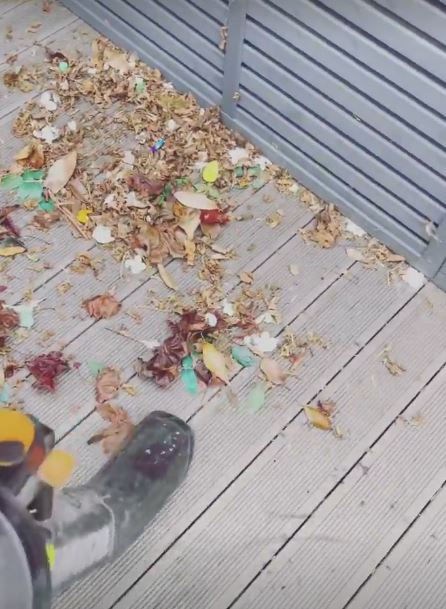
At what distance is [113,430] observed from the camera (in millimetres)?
1487

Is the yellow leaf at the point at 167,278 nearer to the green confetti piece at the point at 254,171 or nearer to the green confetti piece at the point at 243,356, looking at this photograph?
the green confetti piece at the point at 243,356

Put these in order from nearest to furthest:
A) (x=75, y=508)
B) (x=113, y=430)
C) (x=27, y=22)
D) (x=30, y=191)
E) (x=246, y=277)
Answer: (x=75, y=508) < (x=113, y=430) < (x=246, y=277) < (x=30, y=191) < (x=27, y=22)

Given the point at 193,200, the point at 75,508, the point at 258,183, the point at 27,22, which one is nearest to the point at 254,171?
the point at 258,183

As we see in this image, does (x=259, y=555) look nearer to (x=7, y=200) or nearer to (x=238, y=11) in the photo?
(x=7, y=200)

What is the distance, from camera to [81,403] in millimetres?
1513

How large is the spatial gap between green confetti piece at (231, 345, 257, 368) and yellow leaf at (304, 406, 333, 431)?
0.16 metres

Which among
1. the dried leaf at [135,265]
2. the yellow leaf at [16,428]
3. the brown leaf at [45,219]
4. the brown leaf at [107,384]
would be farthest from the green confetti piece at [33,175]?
the yellow leaf at [16,428]

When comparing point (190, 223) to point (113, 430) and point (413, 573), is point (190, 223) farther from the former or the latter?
point (413, 573)

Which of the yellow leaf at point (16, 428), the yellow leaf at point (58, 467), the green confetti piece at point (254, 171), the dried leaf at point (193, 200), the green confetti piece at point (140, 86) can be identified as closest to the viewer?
the yellow leaf at point (16, 428)

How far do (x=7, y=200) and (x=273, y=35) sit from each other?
789 mm

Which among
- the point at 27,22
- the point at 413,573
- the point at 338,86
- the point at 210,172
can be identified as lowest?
the point at 413,573

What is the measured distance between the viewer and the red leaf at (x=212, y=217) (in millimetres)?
1757

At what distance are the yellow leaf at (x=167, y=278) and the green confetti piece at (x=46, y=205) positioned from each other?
332 mm

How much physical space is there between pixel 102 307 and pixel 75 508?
0.51 meters
